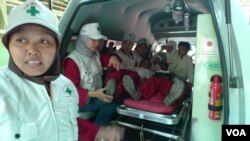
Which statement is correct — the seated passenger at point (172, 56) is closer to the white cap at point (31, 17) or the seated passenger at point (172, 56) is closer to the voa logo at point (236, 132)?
the voa logo at point (236, 132)

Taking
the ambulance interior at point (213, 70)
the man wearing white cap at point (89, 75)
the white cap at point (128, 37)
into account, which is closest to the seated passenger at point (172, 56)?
the white cap at point (128, 37)

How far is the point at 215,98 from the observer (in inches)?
56.3

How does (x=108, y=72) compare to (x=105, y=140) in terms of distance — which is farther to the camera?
(x=108, y=72)

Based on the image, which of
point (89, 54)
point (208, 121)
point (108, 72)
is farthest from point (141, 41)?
point (208, 121)

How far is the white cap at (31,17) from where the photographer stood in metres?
0.93

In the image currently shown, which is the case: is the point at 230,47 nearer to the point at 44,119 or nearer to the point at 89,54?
the point at 44,119

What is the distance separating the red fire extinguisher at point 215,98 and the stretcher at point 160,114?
0.46 metres

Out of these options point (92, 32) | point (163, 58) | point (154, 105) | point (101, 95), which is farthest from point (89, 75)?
point (163, 58)

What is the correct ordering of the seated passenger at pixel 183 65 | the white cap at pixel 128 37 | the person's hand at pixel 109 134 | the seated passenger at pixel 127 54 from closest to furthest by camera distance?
the person's hand at pixel 109 134 < the seated passenger at pixel 183 65 < the seated passenger at pixel 127 54 < the white cap at pixel 128 37

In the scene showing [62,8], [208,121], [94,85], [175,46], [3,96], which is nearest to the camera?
[3,96]

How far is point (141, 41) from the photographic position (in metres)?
3.87

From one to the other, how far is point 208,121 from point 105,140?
68 centimetres

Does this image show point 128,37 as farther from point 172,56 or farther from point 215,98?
point 215,98

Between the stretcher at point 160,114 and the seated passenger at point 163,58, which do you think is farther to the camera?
the seated passenger at point 163,58
